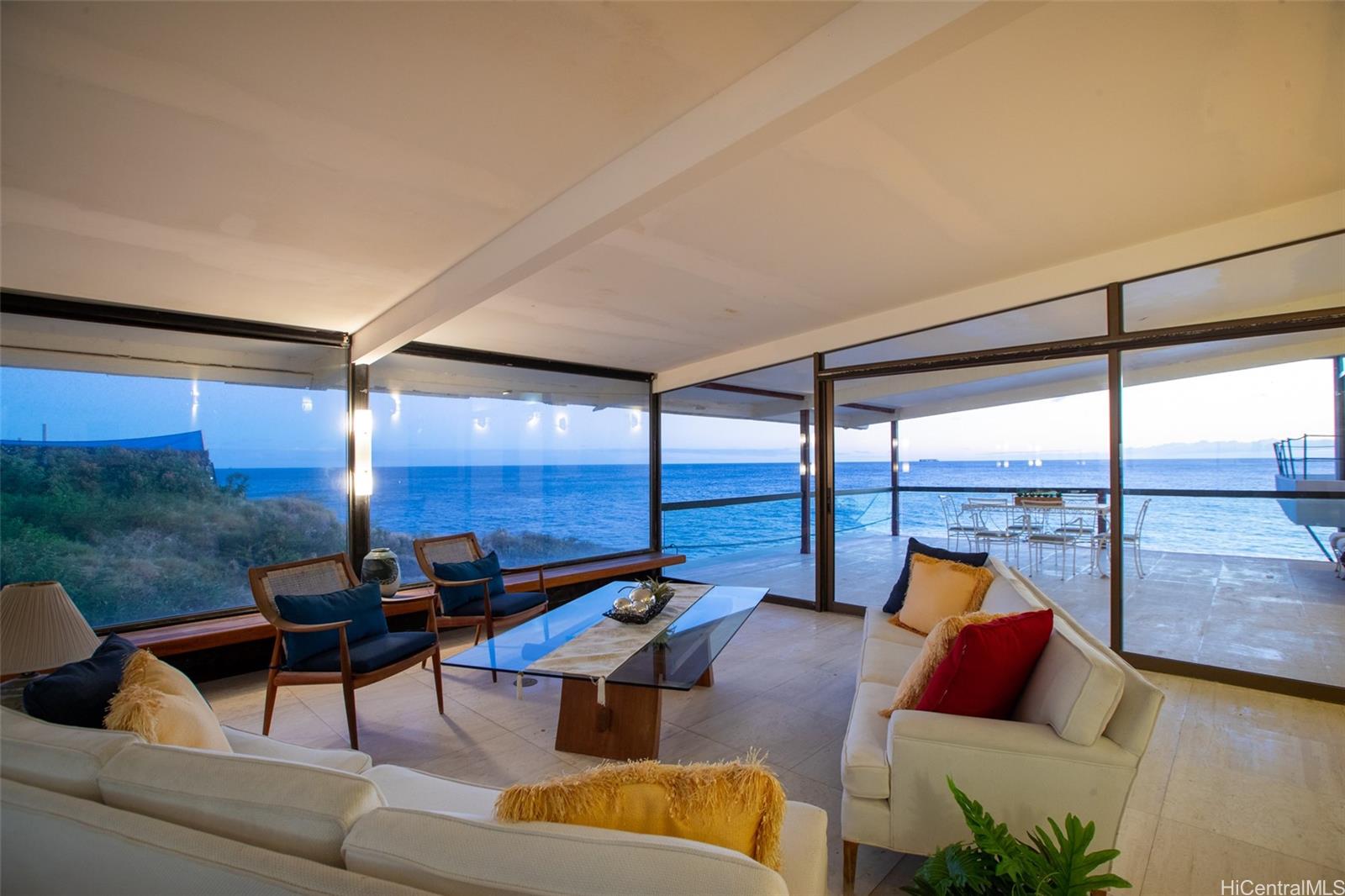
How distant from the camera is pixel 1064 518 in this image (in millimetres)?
4887

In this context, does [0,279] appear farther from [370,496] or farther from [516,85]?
[516,85]

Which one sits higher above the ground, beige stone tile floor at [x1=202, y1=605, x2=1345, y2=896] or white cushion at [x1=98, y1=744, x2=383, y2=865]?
white cushion at [x1=98, y1=744, x2=383, y2=865]

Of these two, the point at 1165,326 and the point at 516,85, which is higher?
the point at 516,85

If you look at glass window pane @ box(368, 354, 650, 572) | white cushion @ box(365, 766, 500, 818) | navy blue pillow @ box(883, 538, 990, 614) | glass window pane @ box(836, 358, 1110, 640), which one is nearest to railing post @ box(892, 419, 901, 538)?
glass window pane @ box(836, 358, 1110, 640)

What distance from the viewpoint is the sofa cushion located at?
151cm

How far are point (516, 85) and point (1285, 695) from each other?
459cm

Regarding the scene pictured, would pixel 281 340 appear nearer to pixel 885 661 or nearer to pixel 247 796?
pixel 247 796

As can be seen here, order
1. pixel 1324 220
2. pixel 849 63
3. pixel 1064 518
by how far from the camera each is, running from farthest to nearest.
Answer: pixel 1064 518
pixel 1324 220
pixel 849 63

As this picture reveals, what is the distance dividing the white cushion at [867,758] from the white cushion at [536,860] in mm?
1059

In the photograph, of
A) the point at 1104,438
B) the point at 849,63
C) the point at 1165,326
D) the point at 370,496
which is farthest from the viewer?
the point at 370,496

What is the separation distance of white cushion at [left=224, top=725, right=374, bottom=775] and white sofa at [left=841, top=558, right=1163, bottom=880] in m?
1.47

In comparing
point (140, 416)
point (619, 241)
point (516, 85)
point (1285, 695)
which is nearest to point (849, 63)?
point (516, 85)

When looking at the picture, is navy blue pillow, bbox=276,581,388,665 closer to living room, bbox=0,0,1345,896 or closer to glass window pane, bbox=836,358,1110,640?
living room, bbox=0,0,1345,896

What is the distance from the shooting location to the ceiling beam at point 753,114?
1424mm
